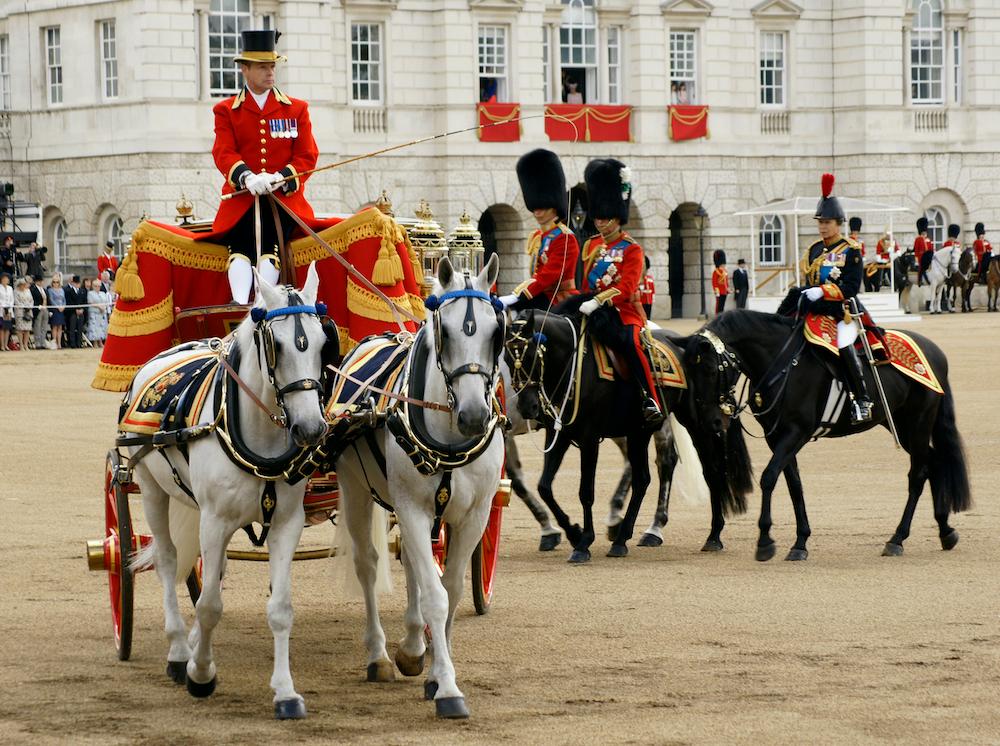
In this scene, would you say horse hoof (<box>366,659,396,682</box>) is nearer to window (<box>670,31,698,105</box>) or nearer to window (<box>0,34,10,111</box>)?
window (<box>0,34,10,111</box>)

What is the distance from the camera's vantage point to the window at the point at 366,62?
4081cm

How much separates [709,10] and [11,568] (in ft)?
114

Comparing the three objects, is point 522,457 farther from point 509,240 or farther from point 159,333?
point 509,240

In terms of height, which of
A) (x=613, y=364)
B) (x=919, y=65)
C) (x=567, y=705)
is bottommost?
(x=567, y=705)

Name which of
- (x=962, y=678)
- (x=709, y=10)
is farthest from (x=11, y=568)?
(x=709, y=10)

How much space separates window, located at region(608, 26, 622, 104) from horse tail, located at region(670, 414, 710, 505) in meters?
31.5

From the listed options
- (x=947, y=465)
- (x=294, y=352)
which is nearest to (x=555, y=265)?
(x=947, y=465)

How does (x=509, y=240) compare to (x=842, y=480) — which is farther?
(x=509, y=240)

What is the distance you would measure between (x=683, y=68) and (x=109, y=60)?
12.8 metres

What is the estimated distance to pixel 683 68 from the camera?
44062 millimetres

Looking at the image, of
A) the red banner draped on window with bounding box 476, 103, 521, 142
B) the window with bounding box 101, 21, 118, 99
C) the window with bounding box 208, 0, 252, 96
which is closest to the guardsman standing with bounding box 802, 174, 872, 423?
the window with bounding box 208, 0, 252, 96

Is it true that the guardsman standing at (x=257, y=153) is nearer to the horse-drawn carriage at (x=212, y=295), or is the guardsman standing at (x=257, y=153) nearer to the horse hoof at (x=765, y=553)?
the horse-drawn carriage at (x=212, y=295)

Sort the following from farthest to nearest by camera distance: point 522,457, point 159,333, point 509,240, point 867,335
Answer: point 509,240 < point 522,457 < point 867,335 < point 159,333

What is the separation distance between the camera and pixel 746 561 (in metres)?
11.7
